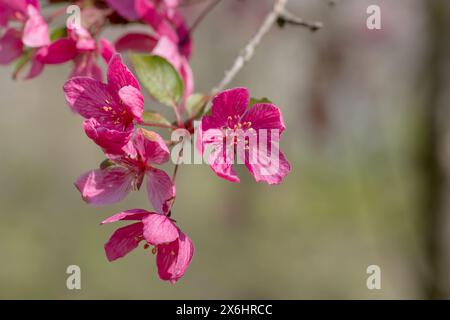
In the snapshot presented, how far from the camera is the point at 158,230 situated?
860 mm

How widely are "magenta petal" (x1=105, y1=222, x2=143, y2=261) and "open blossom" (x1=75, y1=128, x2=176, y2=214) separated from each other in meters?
0.05

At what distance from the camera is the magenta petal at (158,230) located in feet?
2.79

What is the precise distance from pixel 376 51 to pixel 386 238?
1586mm

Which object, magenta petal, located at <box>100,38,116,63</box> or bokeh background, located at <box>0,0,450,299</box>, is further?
bokeh background, located at <box>0,0,450,299</box>

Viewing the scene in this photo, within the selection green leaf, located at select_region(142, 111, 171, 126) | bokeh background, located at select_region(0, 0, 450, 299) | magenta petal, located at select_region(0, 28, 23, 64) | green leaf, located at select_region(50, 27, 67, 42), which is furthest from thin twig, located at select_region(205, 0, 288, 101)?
bokeh background, located at select_region(0, 0, 450, 299)

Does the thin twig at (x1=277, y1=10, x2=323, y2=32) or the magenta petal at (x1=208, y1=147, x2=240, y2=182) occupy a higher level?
the thin twig at (x1=277, y1=10, x2=323, y2=32)

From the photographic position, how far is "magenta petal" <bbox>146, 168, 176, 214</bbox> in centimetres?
90

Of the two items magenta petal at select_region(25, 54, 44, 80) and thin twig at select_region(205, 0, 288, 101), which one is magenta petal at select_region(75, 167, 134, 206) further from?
magenta petal at select_region(25, 54, 44, 80)

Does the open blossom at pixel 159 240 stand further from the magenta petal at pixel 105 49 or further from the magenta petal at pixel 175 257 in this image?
the magenta petal at pixel 105 49

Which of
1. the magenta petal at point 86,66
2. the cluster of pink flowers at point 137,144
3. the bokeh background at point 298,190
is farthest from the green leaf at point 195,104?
the bokeh background at point 298,190

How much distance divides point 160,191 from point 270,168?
188mm

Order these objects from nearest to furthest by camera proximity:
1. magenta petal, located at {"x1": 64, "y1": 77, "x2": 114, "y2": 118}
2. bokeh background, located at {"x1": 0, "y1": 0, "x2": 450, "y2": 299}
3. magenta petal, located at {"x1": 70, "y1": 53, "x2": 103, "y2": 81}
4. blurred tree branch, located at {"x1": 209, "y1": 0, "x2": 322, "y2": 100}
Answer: magenta petal, located at {"x1": 64, "y1": 77, "x2": 114, "y2": 118}
blurred tree branch, located at {"x1": 209, "y1": 0, "x2": 322, "y2": 100}
magenta petal, located at {"x1": 70, "y1": 53, "x2": 103, "y2": 81}
bokeh background, located at {"x1": 0, "y1": 0, "x2": 450, "y2": 299}

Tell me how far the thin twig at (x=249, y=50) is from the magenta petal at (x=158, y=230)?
0.95ft
